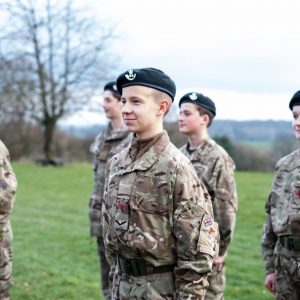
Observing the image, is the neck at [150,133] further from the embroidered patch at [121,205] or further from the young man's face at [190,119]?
the young man's face at [190,119]

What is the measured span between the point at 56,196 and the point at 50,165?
13.4 m

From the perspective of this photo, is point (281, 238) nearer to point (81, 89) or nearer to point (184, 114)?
point (184, 114)

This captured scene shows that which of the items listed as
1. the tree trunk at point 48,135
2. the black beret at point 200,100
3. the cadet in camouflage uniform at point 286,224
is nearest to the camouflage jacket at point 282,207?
the cadet in camouflage uniform at point 286,224

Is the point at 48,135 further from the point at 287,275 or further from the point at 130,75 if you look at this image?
the point at 130,75

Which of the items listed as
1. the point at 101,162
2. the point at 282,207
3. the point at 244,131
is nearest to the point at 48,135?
the point at 244,131

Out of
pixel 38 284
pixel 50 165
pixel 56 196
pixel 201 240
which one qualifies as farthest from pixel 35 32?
pixel 201 240

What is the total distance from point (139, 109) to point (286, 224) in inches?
60.9

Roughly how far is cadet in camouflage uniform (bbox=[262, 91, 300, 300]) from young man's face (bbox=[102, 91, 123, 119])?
1.99 metres

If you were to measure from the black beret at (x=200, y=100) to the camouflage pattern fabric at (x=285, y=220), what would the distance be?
129 centimetres

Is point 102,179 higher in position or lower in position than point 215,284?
higher

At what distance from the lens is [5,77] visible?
28.8 meters

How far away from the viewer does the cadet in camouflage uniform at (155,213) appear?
284cm

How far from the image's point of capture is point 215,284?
4930mm

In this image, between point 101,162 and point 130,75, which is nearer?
point 130,75
